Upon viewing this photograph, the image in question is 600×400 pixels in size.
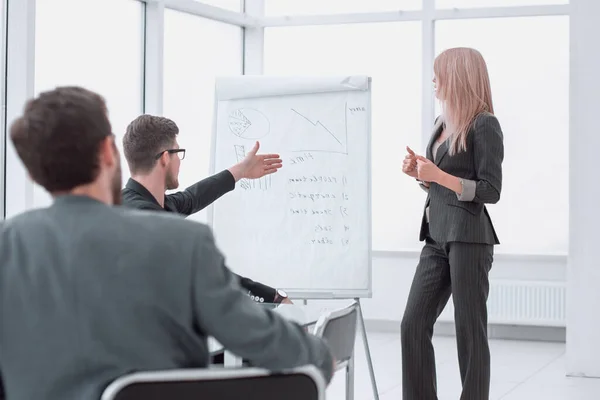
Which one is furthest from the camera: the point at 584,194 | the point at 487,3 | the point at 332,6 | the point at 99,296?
the point at 332,6

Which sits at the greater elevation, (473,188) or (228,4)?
(228,4)

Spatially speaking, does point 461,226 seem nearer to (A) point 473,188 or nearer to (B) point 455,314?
(A) point 473,188

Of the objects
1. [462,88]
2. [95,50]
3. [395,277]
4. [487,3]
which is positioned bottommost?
[395,277]

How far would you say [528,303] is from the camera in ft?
19.7

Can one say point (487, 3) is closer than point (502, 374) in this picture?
No

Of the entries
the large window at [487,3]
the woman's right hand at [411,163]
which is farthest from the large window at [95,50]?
the large window at [487,3]

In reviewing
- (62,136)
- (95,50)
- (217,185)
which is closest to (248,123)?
(217,185)

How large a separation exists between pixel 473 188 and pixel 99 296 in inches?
81.4

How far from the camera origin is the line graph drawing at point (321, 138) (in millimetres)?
4227

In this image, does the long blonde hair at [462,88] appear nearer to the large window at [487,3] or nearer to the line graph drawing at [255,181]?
the line graph drawing at [255,181]

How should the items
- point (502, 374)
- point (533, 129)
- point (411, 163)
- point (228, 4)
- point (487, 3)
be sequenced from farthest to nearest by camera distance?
point (228, 4), point (487, 3), point (533, 129), point (502, 374), point (411, 163)

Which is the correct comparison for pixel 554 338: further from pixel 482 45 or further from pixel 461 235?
pixel 461 235

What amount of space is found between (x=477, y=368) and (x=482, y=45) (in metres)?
3.65

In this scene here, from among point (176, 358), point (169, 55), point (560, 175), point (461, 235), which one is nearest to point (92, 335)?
point (176, 358)
